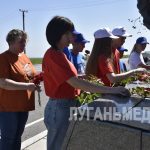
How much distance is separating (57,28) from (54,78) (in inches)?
16.7

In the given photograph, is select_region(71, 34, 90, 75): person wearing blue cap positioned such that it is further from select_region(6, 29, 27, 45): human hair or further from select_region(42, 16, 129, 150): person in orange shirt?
select_region(42, 16, 129, 150): person in orange shirt

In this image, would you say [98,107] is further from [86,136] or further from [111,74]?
[111,74]

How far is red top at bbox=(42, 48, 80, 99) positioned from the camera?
318 centimetres

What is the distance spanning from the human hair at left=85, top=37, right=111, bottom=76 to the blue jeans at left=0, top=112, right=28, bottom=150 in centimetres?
97

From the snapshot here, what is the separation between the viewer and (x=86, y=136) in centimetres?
225

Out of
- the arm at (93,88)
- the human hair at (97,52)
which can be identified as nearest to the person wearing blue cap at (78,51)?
the human hair at (97,52)

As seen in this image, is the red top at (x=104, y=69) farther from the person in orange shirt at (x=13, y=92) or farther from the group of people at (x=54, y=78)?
the person in orange shirt at (x=13, y=92)

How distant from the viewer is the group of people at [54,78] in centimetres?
324

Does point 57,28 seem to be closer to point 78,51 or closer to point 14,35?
point 14,35

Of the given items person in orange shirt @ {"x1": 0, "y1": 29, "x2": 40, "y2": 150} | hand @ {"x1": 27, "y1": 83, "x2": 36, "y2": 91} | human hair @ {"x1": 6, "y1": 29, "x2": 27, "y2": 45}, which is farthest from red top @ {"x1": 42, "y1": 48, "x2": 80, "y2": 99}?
human hair @ {"x1": 6, "y1": 29, "x2": 27, "y2": 45}

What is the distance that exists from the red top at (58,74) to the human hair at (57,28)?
0.09m

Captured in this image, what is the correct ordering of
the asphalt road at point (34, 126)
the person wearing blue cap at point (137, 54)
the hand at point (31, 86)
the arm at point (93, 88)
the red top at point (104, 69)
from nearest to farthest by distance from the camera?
the arm at point (93, 88) → the red top at point (104, 69) → the hand at point (31, 86) → the person wearing blue cap at point (137, 54) → the asphalt road at point (34, 126)

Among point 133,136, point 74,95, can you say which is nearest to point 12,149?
point 74,95

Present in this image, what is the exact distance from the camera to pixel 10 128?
430 centimetres
